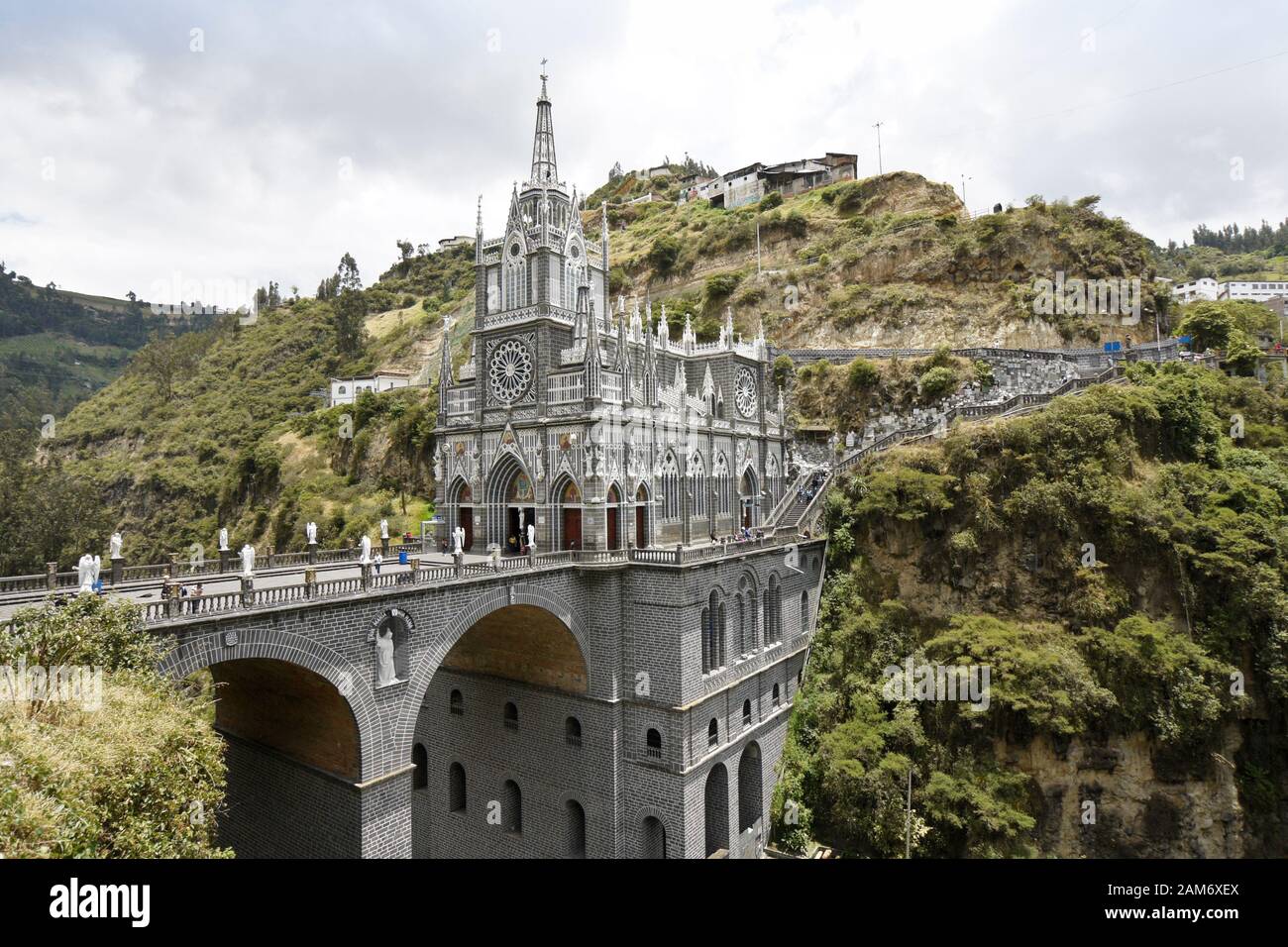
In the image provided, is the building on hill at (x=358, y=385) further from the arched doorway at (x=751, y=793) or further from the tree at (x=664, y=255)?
the arched doorway at (x=751, y=793)

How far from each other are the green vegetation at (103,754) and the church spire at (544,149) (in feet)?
83.0

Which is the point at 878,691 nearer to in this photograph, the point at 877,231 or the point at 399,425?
the point at 399,425

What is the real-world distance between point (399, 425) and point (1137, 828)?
165ft

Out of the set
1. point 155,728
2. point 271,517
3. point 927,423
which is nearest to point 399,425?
point 271,517

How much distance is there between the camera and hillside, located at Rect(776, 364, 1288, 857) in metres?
25.8

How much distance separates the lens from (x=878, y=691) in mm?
28438

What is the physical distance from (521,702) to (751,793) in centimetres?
1119

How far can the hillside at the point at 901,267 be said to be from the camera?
49.1m

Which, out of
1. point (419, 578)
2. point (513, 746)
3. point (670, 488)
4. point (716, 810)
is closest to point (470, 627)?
point (419, 578)

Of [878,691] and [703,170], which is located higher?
[703,170]
